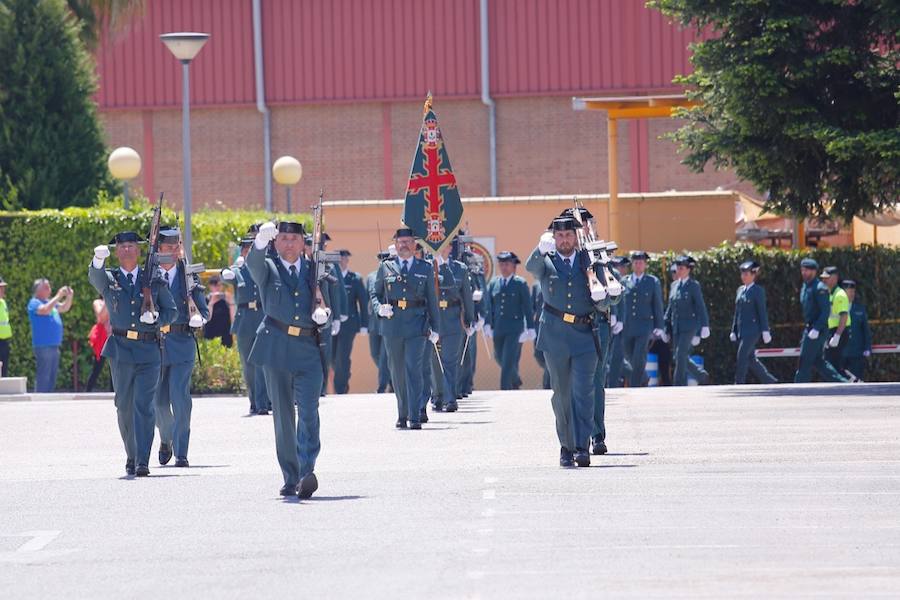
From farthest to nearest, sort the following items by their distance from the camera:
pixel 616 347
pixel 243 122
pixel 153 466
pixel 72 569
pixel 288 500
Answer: pixel 243 122 < pixel 616 347 < pixel 153 466 < pixel 288 500 < pixel 72 569

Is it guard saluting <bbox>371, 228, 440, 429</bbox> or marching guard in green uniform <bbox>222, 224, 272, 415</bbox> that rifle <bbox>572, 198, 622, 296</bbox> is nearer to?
guard saluting <bbox>371, 228, 440, 429</bbox>

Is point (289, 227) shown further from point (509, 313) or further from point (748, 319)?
point (748, 319)

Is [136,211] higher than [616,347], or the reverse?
[136,211]

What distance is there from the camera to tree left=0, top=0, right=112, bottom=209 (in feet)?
106

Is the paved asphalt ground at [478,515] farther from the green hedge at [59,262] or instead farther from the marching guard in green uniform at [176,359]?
the green hedge at [59,262]

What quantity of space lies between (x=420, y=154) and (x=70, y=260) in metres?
7.85

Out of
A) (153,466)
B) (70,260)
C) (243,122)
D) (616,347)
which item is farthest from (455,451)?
(243,122)

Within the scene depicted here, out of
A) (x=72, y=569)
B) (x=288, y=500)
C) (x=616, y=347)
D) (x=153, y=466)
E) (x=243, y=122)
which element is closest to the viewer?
(x=72, y=569)

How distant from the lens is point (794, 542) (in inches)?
390

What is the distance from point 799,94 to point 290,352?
1158cm

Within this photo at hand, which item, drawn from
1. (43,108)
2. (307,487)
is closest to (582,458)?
(307,487)

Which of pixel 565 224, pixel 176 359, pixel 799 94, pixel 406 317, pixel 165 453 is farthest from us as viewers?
pixel 799 94

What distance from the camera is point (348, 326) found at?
A: 26359mm

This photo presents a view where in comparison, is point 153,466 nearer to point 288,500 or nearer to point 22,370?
point 288,500
